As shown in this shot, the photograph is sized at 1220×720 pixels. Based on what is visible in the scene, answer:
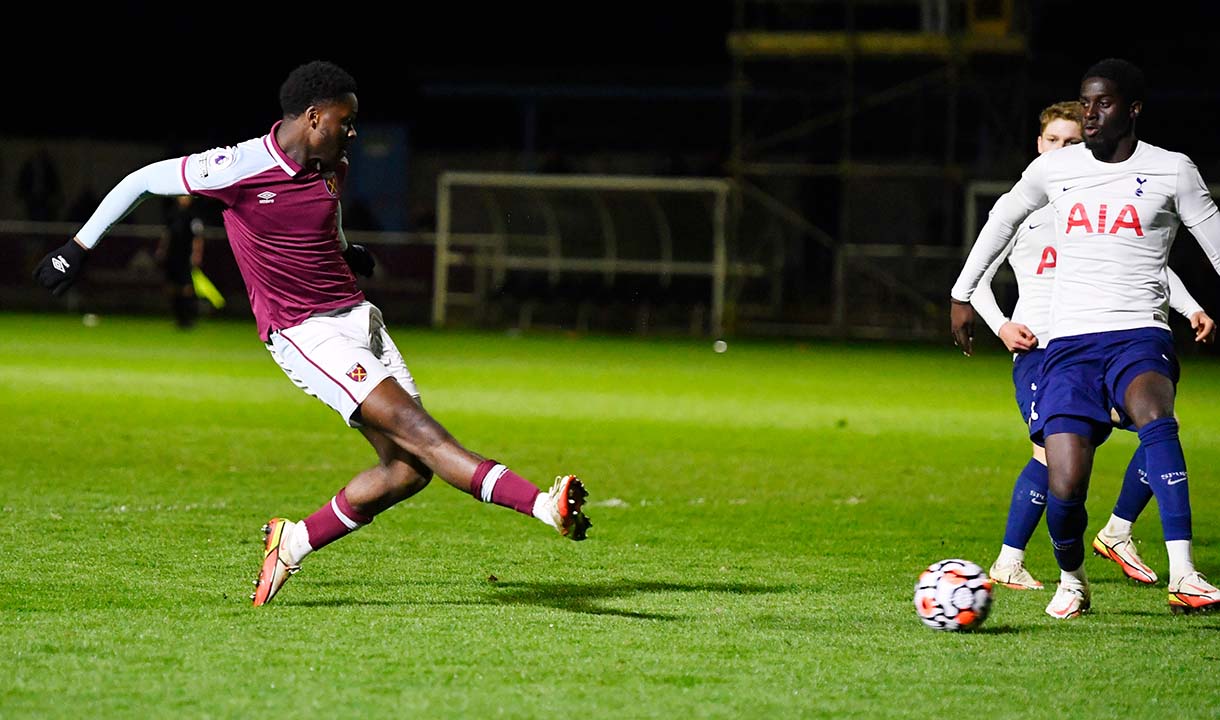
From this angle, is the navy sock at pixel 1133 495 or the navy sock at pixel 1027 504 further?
the navy sock at pixel 1133 495

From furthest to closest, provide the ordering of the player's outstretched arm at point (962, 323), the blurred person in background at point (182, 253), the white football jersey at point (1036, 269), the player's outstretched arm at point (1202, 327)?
the blurred person in background at point (182, 253) → the white football jersey at point (1036, 269) → the player's outstretched arm at point (1202, 327) → the player's outstretched arm at point (962, 323)

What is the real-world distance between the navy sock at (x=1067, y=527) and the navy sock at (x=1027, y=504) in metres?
0.85

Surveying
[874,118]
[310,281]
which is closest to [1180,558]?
[310,281]

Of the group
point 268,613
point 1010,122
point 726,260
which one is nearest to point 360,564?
point 268,613

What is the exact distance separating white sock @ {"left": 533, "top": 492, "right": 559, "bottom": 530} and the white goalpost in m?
21.4

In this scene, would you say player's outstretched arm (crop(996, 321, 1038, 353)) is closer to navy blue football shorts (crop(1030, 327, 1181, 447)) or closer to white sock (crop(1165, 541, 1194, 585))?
navy blue football shorts (crop(1030, 327, 1181, 447))

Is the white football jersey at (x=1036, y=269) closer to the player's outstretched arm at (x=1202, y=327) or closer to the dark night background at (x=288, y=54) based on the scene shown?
the player's outstretched arm at (x=1202, y=327)

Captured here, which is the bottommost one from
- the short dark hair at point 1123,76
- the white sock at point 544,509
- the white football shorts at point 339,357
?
the white sock at point 544,509

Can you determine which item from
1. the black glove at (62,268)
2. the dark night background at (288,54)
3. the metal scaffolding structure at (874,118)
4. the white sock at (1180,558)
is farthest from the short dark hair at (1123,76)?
the dark night background at (288,54)

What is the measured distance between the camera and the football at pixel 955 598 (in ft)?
21.3

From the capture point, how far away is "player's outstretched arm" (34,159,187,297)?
684cm

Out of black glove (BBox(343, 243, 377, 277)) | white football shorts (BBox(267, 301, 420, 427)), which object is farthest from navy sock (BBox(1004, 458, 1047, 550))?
black glove (BBox(343, 243, 377, 277))

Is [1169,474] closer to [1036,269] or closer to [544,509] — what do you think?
[1036,269]

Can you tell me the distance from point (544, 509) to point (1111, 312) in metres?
2.34
